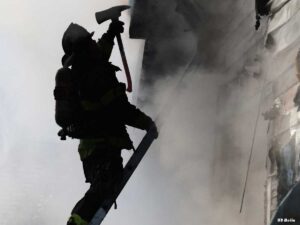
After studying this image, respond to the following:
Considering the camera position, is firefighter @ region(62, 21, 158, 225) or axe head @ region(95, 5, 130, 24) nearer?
firefighter @ region(62, 21, 158, 225)

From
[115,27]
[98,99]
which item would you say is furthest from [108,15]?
[98,99]

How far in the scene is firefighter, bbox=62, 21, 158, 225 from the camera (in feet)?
10.8

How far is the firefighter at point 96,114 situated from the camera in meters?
3.30

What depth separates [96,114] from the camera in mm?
3328

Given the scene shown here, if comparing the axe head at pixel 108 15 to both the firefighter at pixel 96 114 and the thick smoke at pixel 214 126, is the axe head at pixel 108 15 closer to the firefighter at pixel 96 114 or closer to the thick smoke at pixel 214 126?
the firefighter at pixel 96 114

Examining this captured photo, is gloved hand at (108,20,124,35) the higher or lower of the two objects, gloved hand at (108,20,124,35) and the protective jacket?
A: the higher

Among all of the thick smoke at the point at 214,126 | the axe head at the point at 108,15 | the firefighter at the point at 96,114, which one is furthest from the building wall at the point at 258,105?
the axe head at the point at 108,15

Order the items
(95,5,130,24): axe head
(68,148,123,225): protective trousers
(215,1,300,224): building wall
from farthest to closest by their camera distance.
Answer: (95,5,130,24): axe head < (68,148,123,225): protective trousers < (215,1,300,224): building wall

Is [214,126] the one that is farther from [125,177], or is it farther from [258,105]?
[125,177]

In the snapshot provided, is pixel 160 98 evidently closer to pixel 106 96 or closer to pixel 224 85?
pixel 224 85

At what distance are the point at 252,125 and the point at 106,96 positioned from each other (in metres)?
0.96

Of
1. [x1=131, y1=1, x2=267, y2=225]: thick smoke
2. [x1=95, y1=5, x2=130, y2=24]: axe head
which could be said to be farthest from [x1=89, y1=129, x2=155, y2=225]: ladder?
[x1=95, y1=5, x2=130, y2=24]: axe head

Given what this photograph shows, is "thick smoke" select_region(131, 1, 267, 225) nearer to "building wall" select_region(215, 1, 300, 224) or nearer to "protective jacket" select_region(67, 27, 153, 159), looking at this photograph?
"building wall" select_region(215, 1, 300, 224)

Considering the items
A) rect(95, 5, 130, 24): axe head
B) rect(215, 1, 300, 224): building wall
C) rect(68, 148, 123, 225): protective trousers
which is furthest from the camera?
rect(95, 5, 130, 24): axe head
